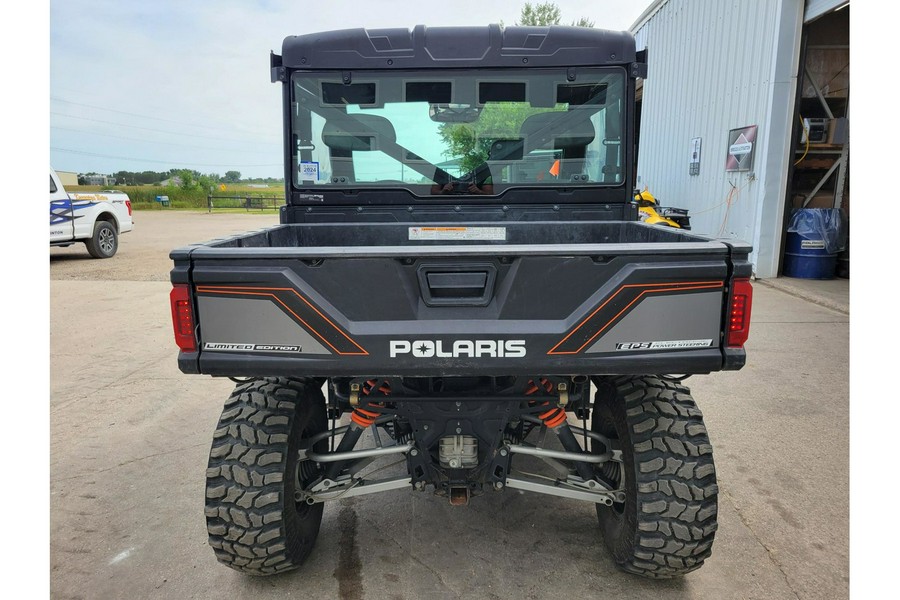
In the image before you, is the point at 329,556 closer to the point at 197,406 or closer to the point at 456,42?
the point at 197,406

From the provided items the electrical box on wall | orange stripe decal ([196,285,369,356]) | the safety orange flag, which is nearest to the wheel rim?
the safety orange flag

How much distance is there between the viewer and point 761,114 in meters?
8.74

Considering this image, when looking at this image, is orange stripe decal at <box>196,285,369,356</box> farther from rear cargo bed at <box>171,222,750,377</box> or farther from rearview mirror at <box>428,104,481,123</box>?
rearview mirror at <box>428,104,481,123</box>

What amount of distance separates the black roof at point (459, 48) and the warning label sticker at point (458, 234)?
90cm

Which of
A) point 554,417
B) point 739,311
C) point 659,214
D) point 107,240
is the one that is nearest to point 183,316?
point 554,417

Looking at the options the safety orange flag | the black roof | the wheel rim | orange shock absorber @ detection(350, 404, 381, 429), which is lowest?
orange shock absorber @ detection(350, 404, 381, 429)

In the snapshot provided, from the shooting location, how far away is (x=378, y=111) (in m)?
3.40

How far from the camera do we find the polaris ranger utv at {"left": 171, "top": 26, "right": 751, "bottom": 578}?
1952mm

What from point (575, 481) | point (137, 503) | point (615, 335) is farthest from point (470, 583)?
point (137, 503)

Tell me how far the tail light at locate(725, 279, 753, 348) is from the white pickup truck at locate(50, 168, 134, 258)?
482 inches

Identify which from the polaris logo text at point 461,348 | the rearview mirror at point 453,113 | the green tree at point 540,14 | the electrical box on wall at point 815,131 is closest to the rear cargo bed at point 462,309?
the polaris logo text at point 461,348

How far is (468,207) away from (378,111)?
0.77m

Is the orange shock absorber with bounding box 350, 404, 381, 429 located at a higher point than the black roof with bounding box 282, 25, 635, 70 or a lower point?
lower

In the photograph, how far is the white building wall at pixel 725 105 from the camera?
8477mm
